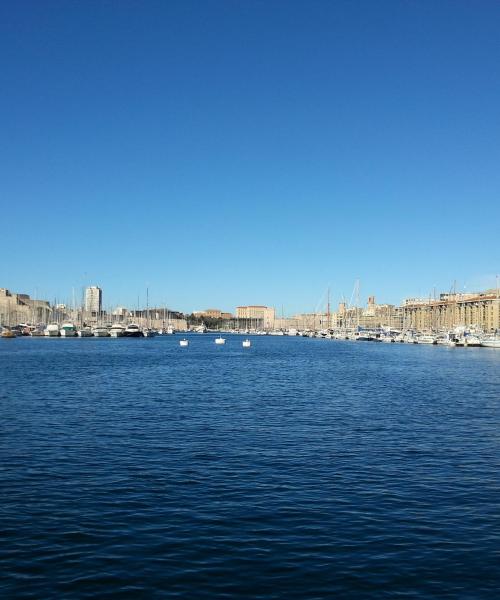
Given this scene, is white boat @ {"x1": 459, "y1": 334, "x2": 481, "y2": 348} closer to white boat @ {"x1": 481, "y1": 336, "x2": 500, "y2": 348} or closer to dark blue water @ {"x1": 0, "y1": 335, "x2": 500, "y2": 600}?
white boat @ {"x1": 481, "y1": 336, "x2": 500, "y2": 348}

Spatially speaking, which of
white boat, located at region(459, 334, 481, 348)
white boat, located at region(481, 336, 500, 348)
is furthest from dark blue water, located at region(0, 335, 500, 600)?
white boat, located at region(459, 334, 481, 348)

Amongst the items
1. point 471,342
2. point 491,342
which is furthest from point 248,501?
point 471,342

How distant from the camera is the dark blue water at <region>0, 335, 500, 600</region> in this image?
1467cm

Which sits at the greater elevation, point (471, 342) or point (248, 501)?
point (471, 342)

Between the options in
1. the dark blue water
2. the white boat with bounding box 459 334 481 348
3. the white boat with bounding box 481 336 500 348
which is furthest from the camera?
the white boat with bounding box 459 334 481 348

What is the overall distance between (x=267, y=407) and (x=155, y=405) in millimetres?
7723

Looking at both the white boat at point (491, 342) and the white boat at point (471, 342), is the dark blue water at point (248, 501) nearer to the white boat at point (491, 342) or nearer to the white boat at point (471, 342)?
the white boat at point (491, 342)

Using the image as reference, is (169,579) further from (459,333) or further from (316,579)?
(459,333)

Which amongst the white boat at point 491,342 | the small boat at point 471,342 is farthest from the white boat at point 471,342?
the white boat at point 491,342

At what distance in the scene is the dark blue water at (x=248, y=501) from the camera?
1467cm

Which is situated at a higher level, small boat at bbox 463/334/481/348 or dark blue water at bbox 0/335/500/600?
small boat at bbox 463/334/481/348

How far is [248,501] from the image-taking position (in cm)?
2069

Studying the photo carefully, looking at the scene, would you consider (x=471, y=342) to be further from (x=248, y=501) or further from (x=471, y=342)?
(x=248, y=501)

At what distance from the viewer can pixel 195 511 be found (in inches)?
770
